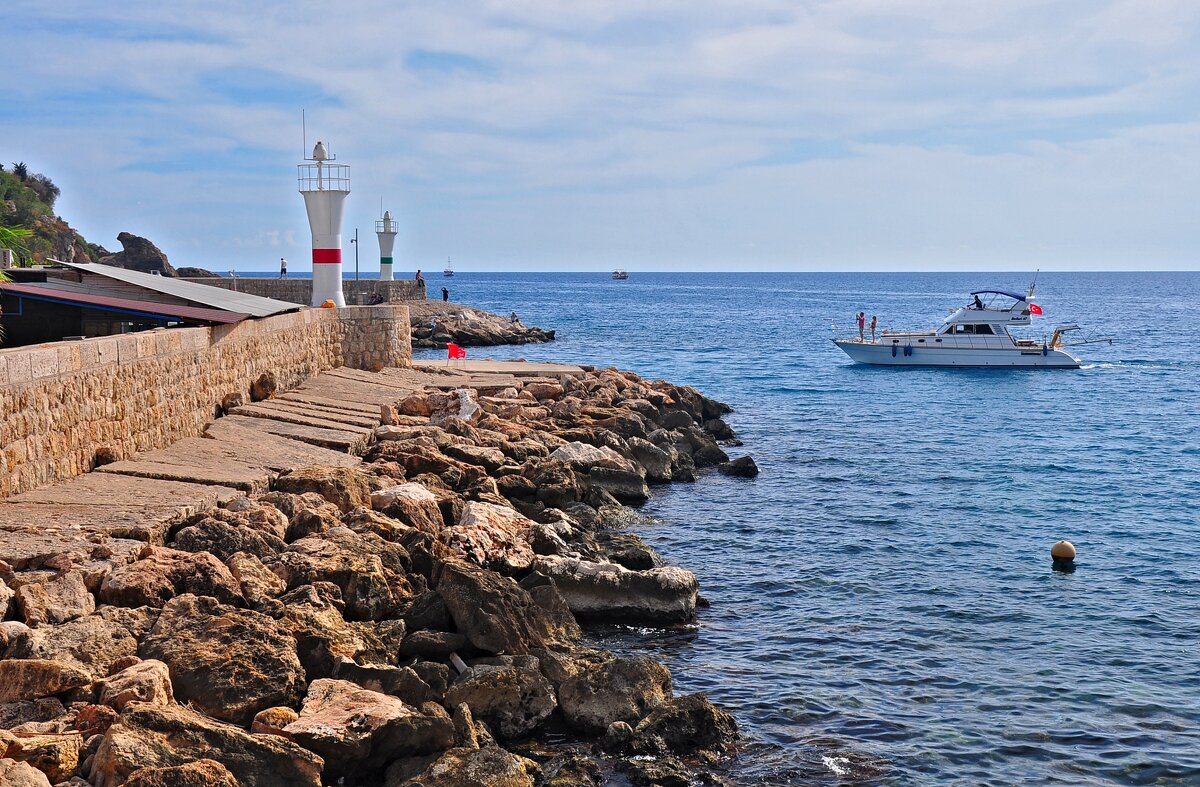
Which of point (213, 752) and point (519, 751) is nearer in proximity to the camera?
point (213, 752)

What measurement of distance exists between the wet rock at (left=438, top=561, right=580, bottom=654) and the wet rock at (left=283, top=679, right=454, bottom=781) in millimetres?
1779

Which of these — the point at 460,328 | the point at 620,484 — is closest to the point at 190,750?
the point at 620,484

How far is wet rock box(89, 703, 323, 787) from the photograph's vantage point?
6.84 m

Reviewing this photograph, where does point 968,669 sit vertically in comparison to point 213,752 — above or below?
below

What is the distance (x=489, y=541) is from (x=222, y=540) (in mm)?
3302

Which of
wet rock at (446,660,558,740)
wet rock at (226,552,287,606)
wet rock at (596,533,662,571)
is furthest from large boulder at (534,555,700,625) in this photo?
wet rock at (226,552,287,606)

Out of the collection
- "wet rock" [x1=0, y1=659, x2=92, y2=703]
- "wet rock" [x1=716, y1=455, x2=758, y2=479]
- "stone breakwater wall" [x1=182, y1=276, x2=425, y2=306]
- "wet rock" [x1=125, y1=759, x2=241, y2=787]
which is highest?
"stone breakwater wall" [x1=182, y1=276, x2=425, y2=306]

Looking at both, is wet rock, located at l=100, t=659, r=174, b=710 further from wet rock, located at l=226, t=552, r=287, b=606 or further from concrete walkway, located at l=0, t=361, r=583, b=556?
concrete walkway, located at l=0, t=361, r=583, b=556

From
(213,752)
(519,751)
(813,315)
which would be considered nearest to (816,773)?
(519,751)

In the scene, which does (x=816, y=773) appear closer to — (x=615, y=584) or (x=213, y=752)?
(x=615, y=584)

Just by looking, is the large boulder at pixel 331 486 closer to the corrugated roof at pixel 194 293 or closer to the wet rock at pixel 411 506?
the wet rock at pixel 411 506

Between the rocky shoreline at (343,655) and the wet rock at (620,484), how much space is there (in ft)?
14.6

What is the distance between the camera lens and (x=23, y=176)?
223 feet

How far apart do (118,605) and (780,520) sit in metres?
11.3
